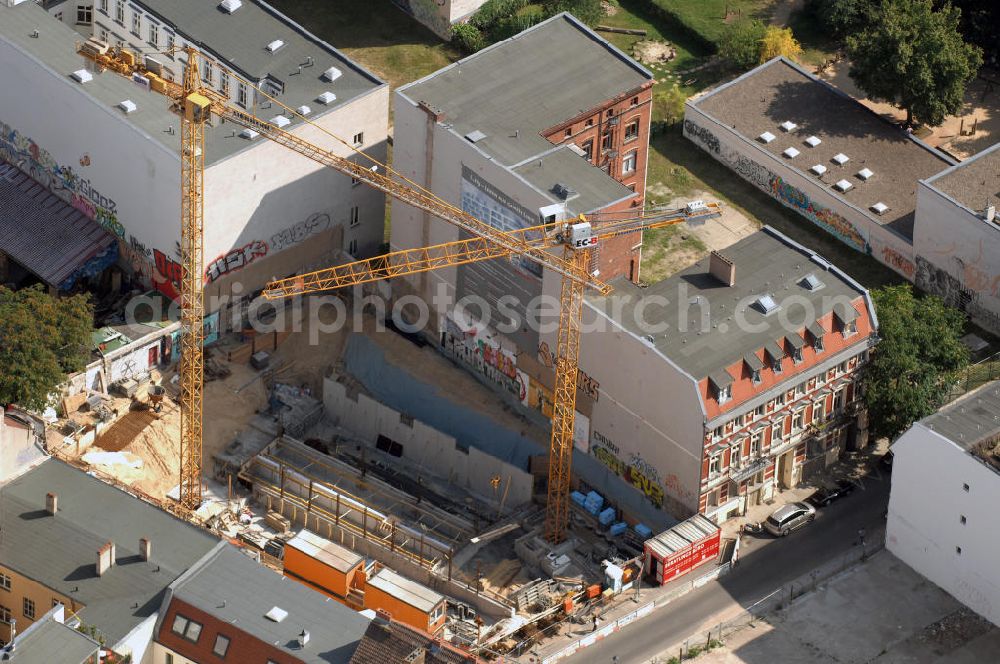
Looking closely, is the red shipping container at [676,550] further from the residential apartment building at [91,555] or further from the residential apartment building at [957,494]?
the residential apartment building at [91,555]

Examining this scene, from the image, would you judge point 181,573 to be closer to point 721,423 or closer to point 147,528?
point 147,528

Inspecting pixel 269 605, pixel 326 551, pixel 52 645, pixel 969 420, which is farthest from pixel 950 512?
pixel 52 645

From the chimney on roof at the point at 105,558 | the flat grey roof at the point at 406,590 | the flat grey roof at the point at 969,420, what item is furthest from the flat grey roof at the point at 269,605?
the flat grey roof at the point at 969,420

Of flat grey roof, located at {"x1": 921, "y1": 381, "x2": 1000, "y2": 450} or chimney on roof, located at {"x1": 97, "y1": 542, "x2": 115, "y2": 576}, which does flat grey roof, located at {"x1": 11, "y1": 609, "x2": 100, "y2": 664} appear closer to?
chimney on roof, located at {"x1": 97, "y1": 542, "x2": 115, "y2": 576}

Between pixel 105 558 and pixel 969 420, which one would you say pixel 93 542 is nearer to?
pixel 105 558

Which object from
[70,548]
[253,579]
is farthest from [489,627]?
[70,548]
